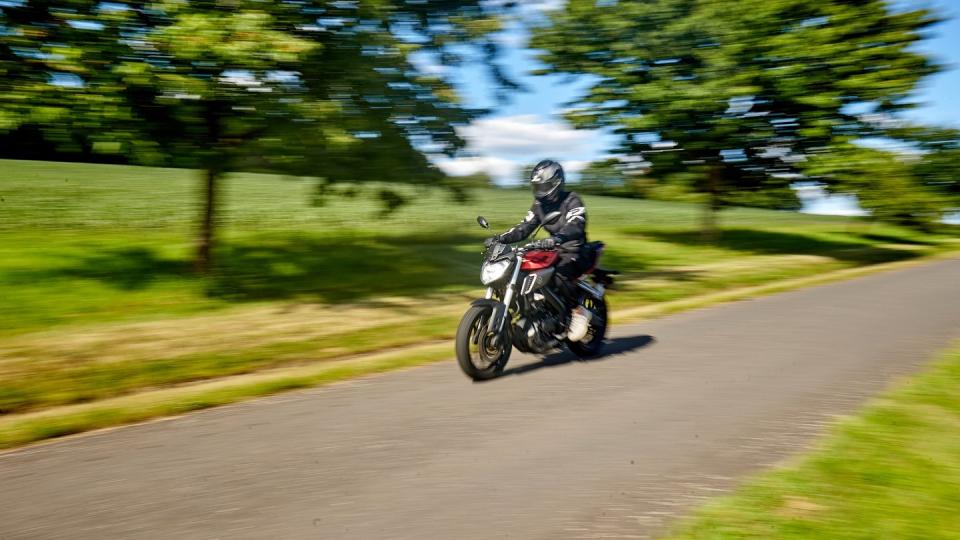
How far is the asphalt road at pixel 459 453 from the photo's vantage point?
4.24 m

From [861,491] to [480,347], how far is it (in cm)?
372

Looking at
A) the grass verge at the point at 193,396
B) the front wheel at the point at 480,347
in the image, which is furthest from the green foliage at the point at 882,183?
the front wheel at the point at 480,347

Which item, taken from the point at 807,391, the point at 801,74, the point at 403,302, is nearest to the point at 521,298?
the point at 807,391

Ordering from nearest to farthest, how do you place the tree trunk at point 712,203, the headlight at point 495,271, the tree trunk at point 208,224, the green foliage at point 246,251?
the headlight at point 495,271
the green foliage at point 246,251
the tree trunk at point 208,224
the tree trunk at point 712,203

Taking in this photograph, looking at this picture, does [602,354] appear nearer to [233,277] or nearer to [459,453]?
[459,453]

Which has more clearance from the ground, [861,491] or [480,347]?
[861,491]

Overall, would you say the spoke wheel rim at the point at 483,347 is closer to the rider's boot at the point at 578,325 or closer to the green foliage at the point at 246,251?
the rider's boot at the point at 578,325

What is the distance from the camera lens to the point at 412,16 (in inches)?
540

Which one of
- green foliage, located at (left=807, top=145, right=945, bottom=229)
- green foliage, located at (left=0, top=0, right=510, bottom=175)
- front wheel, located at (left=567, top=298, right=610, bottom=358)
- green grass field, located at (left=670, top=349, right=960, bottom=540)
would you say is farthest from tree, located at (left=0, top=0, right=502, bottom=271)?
green foliage, located at (left=807, top=145, right=945, bottom=229)

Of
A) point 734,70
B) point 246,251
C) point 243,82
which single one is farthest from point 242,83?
point 734,70

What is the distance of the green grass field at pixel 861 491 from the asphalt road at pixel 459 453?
23 cm

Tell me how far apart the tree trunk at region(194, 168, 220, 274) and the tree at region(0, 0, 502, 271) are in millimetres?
28

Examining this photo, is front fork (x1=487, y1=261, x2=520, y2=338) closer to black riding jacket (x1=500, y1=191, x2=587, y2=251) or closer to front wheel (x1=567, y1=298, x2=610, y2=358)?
black riding jacket (x1=500, y1=191, x2=587, y2=251)

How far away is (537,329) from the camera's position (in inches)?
326
